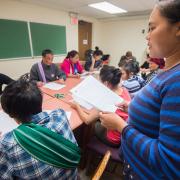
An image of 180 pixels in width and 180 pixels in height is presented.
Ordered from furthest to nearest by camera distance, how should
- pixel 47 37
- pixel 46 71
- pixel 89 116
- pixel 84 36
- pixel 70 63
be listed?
pixel 84 36
pixel 47 37
pixel 70 63
pixel 46 71
pixel 89 116

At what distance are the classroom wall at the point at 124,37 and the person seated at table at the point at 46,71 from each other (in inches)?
162

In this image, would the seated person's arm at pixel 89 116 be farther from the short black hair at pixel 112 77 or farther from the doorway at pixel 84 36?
the doorway at pixel 84 36

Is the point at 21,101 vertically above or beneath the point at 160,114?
beneath

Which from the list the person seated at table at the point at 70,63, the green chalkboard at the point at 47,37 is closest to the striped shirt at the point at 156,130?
the person seated at table at the point at 70,63

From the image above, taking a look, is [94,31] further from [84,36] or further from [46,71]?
[46,71]

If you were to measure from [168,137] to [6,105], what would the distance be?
756 mm

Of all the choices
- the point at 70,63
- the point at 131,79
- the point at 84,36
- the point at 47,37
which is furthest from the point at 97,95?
the point at 84,36

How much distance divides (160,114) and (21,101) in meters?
0.65

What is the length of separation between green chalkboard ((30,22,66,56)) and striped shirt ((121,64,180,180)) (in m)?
4.07

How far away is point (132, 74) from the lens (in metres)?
2.39

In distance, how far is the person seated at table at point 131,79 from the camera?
203cm

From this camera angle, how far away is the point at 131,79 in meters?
2.11

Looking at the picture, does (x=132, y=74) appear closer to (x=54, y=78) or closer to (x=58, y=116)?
(x=54, y=78)

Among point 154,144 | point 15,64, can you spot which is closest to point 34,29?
point 15,64
